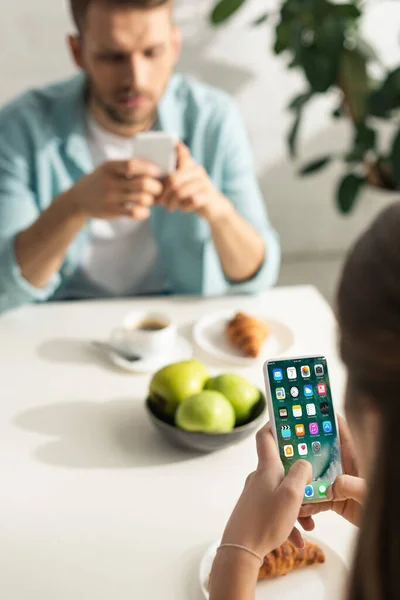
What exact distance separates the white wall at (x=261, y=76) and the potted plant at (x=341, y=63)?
12.0 inches

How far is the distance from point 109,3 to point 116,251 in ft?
1.77

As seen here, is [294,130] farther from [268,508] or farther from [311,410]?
[268,508]

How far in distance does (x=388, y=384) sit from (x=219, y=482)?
0.49 meters

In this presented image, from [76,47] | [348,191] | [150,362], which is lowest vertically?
[348,191]

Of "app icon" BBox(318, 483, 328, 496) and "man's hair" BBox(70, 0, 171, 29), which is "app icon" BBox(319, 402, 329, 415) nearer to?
"app icon" BBox(318, 483, 328, 496)

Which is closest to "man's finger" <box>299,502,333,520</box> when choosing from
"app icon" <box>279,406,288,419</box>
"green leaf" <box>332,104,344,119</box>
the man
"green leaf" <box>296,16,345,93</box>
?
"app icon" <box>279,406,288,419</box>

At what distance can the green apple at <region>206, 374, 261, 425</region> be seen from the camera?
1.01 metres

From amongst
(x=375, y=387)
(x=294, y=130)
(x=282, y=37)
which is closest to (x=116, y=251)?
(x=294, y=130)

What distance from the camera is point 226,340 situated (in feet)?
4.25

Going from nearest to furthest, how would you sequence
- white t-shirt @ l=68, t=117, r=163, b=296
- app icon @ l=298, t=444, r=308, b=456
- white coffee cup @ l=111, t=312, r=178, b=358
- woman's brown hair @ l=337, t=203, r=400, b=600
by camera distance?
woman's brown hair @ l=337, t=203, r=400, b=600 → app icon @ l=298, t=444, r=308, b=456 → white coffee cup @ l=111, t=312, r=178, b=358 → white t-shirt @ l=68, t=117, r=163, b=296

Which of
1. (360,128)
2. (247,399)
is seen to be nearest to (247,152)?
(360,128)

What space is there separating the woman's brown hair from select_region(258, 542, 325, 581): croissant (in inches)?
11.0

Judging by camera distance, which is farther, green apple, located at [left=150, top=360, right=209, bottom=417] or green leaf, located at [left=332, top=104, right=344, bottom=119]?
green leaf, located at [left=332, top=104, right=344, bottom=119]

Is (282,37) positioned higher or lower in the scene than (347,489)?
higher
